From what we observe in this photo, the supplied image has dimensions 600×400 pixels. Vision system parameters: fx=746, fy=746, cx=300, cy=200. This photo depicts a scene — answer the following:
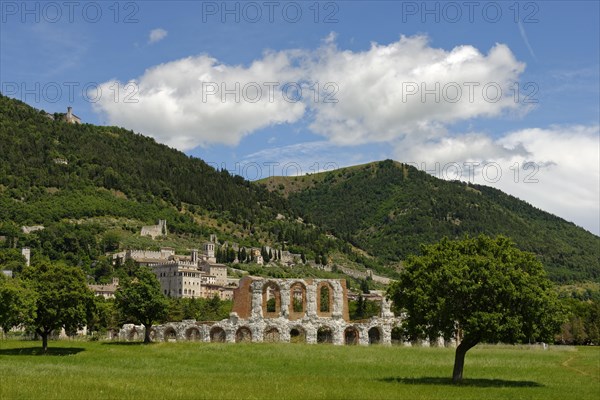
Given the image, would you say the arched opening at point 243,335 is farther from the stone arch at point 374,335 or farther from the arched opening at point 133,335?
the stone arch at point 374,335

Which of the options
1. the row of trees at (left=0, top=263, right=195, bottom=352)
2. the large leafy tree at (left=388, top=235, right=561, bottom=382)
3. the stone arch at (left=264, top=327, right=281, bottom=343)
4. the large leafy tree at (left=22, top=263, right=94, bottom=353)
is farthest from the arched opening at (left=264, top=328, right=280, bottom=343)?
the large leafy tree at (left=388, top=235, right=561, bottom=382)

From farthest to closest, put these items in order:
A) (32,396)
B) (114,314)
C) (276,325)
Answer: (114,314), (276,325), (32,396)

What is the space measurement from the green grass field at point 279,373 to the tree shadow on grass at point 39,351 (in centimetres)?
8

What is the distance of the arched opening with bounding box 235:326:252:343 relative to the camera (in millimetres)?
77625

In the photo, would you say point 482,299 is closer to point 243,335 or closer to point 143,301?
point 143,301

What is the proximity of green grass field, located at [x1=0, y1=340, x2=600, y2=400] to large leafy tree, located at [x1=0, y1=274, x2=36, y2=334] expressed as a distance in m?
2.72

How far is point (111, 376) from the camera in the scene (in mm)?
38000

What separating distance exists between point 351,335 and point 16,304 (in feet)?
122

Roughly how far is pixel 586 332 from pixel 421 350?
184 ft

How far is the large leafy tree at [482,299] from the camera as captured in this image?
3886 centimetres

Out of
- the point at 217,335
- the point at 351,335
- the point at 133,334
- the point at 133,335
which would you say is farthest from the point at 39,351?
the point at 351,335

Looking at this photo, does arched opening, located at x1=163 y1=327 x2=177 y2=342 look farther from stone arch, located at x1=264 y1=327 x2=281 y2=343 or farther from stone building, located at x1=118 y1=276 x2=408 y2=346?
stone arch, located at x1=264 y1=327 x2=281 y2=343

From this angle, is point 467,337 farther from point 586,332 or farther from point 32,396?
point 586,332

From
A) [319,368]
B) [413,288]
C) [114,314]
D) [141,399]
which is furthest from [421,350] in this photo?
[114,314]
